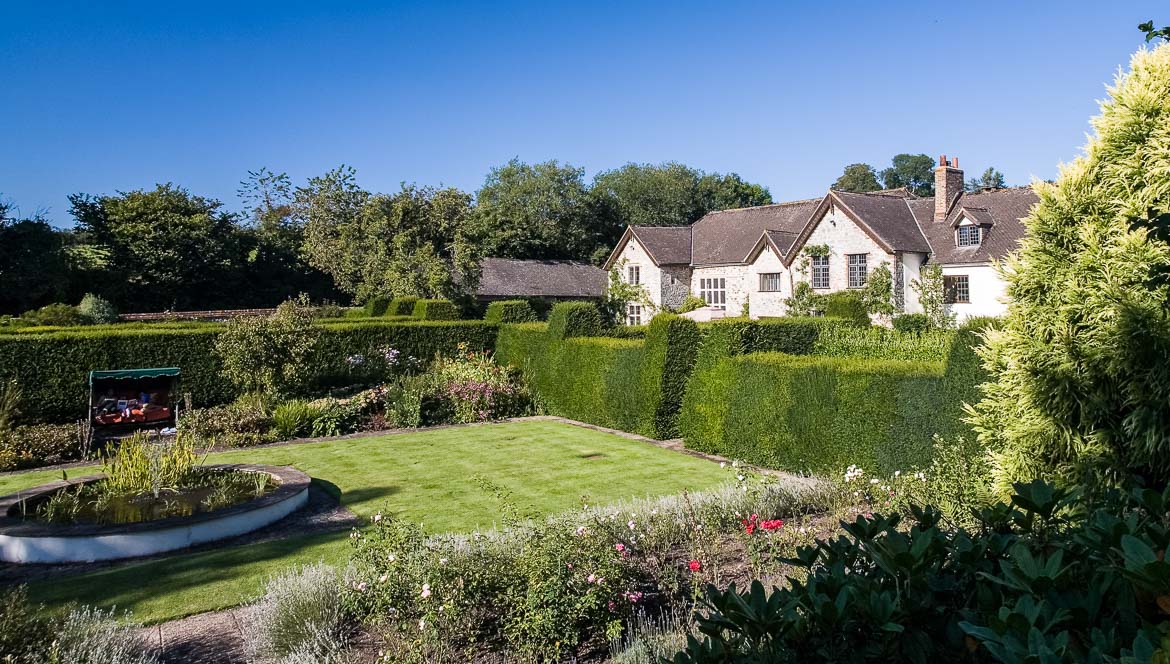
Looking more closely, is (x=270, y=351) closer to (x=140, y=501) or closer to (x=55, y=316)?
(x=140, y=501)

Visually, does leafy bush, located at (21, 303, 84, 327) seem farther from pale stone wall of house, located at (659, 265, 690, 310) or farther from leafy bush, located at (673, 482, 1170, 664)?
leafy bush, located at (673, 482, 1170, 664)

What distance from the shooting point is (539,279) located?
135 feet

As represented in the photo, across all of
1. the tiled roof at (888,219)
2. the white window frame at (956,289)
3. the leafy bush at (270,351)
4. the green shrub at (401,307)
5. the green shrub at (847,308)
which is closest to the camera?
the leafy bush at (270,351)

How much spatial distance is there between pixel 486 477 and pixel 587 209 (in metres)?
45.3

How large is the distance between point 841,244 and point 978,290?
566cm

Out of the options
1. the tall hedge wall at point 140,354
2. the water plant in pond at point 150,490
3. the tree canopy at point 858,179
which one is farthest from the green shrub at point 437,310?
the tree canopy at point 858,179

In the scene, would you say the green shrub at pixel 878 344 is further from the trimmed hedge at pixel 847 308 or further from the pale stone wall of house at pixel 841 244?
the pale stone wall of house at pixel 841 244

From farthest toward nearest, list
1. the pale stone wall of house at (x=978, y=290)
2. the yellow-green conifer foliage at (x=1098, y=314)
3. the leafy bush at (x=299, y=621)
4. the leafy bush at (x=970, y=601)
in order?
the pale stone wall of house at (x=978, y=290) → the yellow-green conifer foliage at (x=1098, y=314) → the leafy bush at (x=299, y=621) → the leafy bush at (x=970, y=601)

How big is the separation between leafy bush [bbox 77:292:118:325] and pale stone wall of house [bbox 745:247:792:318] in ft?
90.1

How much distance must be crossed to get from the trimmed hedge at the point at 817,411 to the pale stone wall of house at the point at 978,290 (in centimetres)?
2018

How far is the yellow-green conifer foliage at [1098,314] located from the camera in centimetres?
550

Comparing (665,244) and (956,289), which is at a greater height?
(665,244)

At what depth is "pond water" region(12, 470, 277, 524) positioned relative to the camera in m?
8.66

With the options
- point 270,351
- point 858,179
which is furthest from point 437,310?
point 858,179
